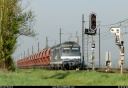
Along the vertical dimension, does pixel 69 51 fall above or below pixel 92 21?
below

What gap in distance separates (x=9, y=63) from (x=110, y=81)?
56.6ft

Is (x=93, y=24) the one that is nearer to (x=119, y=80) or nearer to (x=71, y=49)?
(x=119, y=80)

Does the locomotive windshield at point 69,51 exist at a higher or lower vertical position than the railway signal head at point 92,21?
lower

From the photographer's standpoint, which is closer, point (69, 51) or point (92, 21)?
point (92, 21)

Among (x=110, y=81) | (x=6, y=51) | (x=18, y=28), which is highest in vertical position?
(x=18, y=28)

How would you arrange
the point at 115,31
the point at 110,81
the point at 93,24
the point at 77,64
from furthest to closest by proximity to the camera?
the point at 77,64 < the point at 93,24 < the point at 115,31 < the point at 110,81

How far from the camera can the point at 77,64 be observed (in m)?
47.3

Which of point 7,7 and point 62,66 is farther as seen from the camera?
point 62,66

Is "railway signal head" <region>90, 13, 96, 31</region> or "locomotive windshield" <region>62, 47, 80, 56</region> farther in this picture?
"locomotive windshield" <region>62, 47, 80, 56</region>

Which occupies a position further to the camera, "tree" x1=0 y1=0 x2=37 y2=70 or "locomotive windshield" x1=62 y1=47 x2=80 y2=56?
"locomotive windshield" x1=62 y1=47 x2=80 y2=56

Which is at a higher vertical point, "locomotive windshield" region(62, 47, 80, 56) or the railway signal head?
the railway signal head

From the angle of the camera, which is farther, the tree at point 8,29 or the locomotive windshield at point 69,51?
the locomotive windshield at point 69,51

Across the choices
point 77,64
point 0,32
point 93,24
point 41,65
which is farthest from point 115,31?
point 41,65

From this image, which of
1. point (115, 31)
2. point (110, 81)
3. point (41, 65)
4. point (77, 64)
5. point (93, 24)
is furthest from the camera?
point (41, 65)
